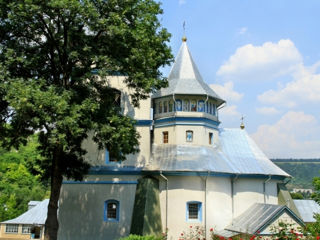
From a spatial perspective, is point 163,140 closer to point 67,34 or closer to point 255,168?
point 255,168

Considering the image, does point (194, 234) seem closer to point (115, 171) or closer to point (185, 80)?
point (115, 171)

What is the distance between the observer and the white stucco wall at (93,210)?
21.0 metres

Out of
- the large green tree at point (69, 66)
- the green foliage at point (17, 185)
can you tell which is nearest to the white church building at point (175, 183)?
the large green tree at point (69, 66)

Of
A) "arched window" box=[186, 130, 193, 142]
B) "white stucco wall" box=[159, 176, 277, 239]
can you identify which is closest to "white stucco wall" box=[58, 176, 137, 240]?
"white stucco wall" box=[159, 176, 277, 239]

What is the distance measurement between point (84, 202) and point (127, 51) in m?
9.97

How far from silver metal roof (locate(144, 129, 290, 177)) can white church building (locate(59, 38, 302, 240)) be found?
6 centimetres

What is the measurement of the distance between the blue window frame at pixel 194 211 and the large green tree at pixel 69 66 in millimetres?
6223

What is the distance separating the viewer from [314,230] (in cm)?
1311

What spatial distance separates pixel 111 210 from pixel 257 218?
8.20 metres

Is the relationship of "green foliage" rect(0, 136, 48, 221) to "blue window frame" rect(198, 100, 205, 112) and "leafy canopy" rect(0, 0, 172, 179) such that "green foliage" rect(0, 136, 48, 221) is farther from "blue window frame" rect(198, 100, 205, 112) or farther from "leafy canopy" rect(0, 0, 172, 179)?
"leafy canopy" rect(0, 0, 172, 179)

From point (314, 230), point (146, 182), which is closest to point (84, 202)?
point (146, 182)

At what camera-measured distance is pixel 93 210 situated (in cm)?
2133

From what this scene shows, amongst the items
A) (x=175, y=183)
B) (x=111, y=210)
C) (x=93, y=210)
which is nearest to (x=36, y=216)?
(x=93, y=210)

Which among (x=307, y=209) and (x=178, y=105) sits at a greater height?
(x=178, y=105)
